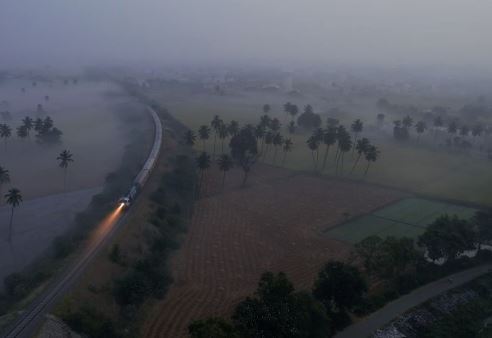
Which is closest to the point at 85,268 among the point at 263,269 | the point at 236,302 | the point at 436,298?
the point at 236,302

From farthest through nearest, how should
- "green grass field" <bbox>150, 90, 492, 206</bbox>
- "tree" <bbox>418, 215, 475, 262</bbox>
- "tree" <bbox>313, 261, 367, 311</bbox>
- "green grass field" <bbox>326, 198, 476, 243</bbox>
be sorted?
"green grass field" <bbox>150, 90, 492, 206</bbox> < "green grass field" <bbox>326, 198, 476, 243</bbox> < "tree" <bbox>418, 215, 475, 262</bbox> < "tree" <bbox>313, 261, 367, 311</bbox>

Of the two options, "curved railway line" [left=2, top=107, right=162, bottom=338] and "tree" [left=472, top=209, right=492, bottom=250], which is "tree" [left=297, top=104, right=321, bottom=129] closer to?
"curved railway line" [left=2, top=107, right=162, bottom=338]

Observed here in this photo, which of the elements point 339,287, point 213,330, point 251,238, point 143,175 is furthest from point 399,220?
point 213,330

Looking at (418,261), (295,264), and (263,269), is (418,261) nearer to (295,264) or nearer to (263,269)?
(295,264)

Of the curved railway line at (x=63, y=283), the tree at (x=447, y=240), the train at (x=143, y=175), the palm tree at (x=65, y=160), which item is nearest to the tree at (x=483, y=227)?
the tree at (x=447, y=240)

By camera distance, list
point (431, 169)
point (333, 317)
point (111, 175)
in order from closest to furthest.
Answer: point (333, 317)
point (111, 175)
point (431, 169)

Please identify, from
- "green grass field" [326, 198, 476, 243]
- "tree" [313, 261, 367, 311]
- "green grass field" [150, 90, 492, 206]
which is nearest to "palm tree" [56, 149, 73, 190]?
"green grass field" [150, 90, 492, 206]
